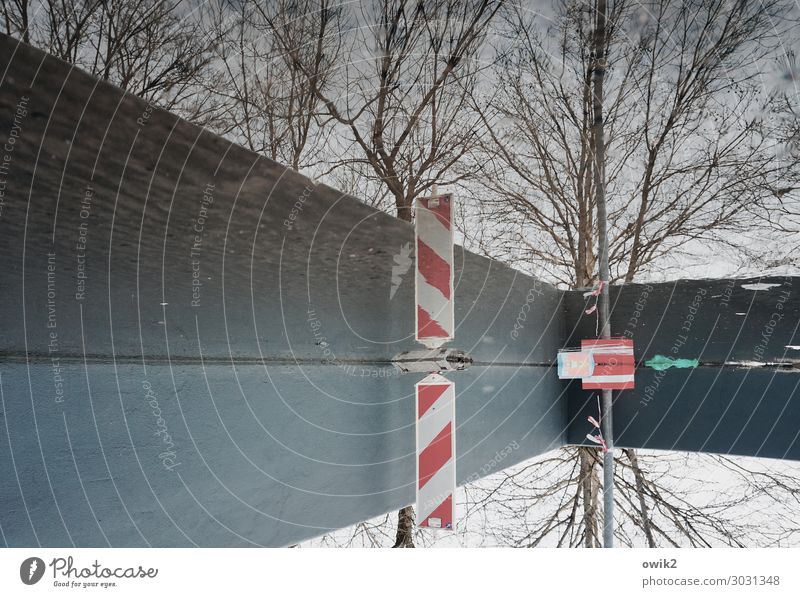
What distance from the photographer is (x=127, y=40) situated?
2.37 m

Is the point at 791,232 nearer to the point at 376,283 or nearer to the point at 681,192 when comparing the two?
the point at 681,192

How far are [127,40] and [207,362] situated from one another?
4.68 ft
